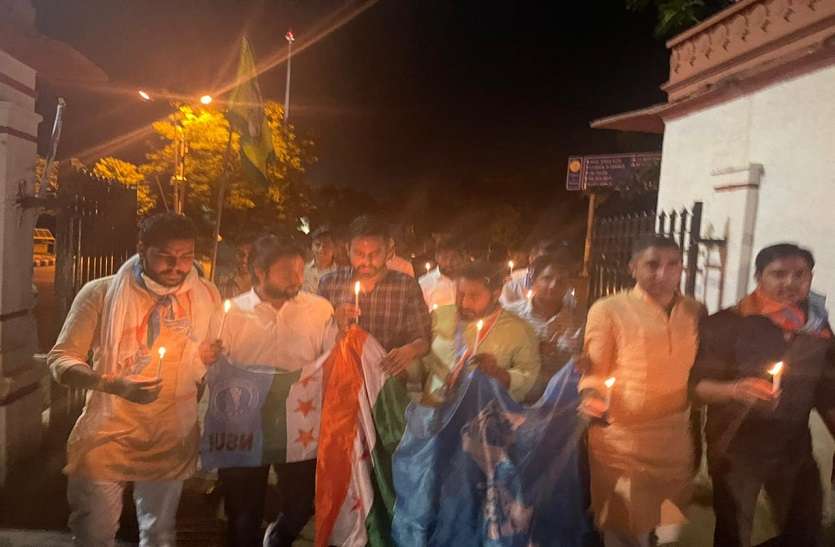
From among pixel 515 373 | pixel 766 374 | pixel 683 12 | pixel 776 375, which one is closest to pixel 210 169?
pixel 683 12

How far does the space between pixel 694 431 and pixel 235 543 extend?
2732 millimetres

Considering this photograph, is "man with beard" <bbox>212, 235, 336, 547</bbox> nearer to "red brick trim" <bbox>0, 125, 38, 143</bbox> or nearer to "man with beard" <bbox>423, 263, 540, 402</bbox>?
"man with beard" <bbox>423, 263, 540, 402</bbox>

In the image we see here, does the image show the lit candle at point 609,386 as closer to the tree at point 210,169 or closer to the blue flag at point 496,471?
the blue flag at point 496,471

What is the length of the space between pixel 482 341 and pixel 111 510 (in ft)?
7.08

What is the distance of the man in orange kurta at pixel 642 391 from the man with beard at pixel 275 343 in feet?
5.11

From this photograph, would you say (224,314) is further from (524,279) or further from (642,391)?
(524,279)

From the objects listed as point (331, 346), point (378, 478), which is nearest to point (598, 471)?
point (378, 478)

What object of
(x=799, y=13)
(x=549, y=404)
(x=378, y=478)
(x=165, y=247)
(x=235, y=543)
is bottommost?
(x=235, y=543)

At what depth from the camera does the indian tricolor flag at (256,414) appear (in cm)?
374

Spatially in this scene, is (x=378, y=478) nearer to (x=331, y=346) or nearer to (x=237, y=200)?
(x=331, y=346)

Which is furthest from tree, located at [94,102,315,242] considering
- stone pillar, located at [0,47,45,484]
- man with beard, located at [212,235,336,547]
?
man with beard, located at [212,235,336,547]

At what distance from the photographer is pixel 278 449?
3816mm

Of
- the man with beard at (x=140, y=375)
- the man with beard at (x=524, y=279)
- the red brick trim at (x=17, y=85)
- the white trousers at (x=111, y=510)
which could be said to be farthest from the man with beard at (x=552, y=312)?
the red brick trim at (x=17, y=85)

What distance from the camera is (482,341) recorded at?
375 cm
